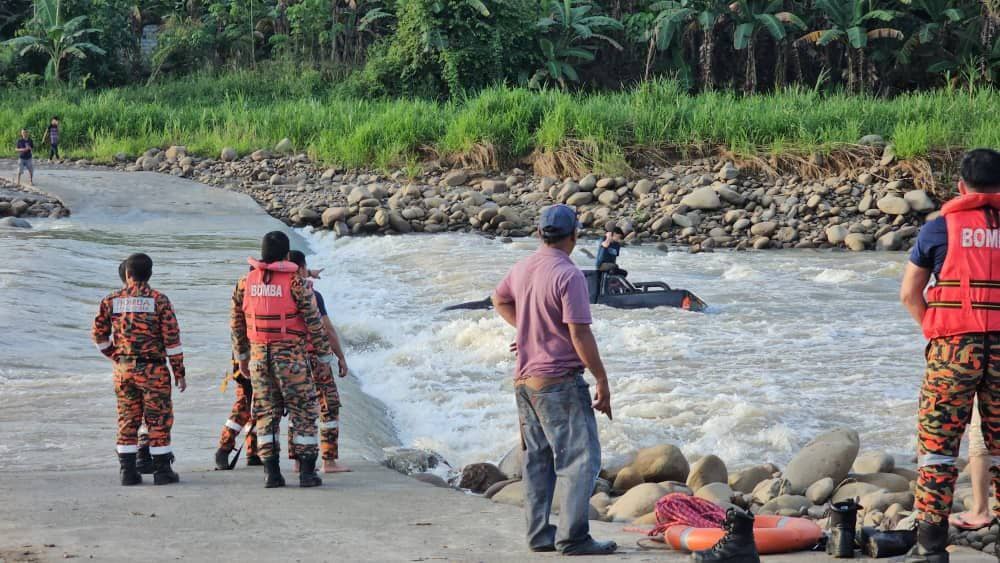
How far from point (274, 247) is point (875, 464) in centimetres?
429

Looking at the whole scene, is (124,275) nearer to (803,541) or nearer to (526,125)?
(803,541)

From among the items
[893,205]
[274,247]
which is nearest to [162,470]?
[274,247]

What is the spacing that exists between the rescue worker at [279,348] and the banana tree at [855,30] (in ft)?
99.2

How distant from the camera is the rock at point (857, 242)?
23766 mm

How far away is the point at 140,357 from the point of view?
24.7ft

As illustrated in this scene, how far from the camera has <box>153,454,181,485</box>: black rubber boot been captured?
7621 millimetres

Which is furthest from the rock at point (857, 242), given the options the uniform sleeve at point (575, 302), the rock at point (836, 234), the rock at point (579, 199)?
the uniform sleeve at point (575, 302)

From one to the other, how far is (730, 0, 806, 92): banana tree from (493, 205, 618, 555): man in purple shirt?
31.5 metres

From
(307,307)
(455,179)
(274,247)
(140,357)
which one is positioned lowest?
(455,179)

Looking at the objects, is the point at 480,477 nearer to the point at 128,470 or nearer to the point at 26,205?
the point at 128,470

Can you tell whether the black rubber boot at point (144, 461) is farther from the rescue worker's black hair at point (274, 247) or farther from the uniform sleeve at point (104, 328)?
the rescue worker's black hair at point (274, 247)

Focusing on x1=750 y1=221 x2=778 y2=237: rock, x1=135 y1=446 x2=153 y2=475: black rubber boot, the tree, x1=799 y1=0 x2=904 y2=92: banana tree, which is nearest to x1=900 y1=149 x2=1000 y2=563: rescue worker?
x1=135 y1=446 x2=153 y2=475: black rubber boot

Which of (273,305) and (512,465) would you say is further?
(512,465)

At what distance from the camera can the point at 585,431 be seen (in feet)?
19.0
